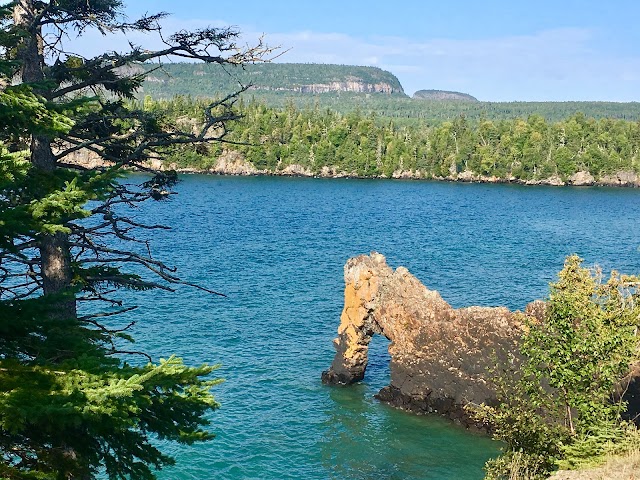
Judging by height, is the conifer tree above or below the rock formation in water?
above

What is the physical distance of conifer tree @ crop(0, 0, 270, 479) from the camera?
8.24m

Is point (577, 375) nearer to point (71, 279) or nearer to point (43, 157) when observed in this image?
point (71, 279)

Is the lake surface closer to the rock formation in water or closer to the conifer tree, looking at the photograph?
the rock formation in water

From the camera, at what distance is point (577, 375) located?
17.7 m

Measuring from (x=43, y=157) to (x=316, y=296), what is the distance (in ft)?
136

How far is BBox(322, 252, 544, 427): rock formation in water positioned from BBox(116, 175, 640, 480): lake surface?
1.15m

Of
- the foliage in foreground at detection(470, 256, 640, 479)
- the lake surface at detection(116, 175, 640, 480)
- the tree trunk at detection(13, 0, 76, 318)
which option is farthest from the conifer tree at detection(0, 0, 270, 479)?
the lake surface at detection(116, 175, 640, 480)

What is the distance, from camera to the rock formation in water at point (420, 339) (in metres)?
31.5

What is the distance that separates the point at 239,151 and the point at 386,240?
120574 millimetres

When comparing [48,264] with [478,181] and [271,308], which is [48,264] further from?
[478,181]

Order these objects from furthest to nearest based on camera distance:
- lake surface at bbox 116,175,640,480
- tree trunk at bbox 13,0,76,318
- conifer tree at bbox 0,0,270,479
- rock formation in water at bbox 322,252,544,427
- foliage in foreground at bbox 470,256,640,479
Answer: rock formation in water at bbox 322,252,544,427
lake surface at bbox 116,175,640,480
foliage in foreground at bbox 470,256,640,479
tree trunk at bbox 13,0,76,318
conifer tree at bbox 0,0,270,479

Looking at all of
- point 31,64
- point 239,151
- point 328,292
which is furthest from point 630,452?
point 239,151

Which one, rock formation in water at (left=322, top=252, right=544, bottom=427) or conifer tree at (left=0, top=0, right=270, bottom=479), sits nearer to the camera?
conifer tree at (left=0, top=0, right=270, bottom=479)

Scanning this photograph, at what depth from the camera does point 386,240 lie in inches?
3386
